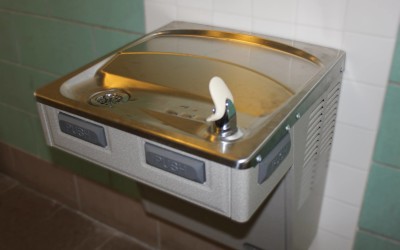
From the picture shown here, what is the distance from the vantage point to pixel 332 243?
41.3 inches

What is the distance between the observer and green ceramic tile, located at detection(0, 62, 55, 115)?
1.44 m

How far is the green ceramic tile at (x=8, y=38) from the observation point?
140 cm

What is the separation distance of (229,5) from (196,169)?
0.45 metres

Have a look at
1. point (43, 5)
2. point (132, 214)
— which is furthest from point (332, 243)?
point (43, 5)

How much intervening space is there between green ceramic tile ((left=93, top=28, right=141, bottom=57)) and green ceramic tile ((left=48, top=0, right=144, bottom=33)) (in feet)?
0.05

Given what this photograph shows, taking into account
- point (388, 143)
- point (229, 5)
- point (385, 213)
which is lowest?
point (385, 213)

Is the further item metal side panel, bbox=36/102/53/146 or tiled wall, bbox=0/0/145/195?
tiled wall, bbox=0/0/145/195

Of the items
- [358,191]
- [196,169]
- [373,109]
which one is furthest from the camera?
[358,191]

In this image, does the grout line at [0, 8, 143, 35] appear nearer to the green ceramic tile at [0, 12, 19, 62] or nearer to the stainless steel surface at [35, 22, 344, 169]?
the green ceramic tile at [0, 12, 19, 62]

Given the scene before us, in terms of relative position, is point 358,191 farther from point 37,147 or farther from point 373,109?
point 37,147

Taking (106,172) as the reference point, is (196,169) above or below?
above

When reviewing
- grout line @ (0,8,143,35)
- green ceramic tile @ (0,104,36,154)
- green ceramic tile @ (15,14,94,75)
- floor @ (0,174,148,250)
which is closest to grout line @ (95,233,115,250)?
floor @ (0,174,148,250)

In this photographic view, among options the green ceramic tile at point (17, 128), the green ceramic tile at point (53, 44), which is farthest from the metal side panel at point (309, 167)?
the green ceramic tile at point (17, 128)

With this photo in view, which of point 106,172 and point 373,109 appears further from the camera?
point 106,172
